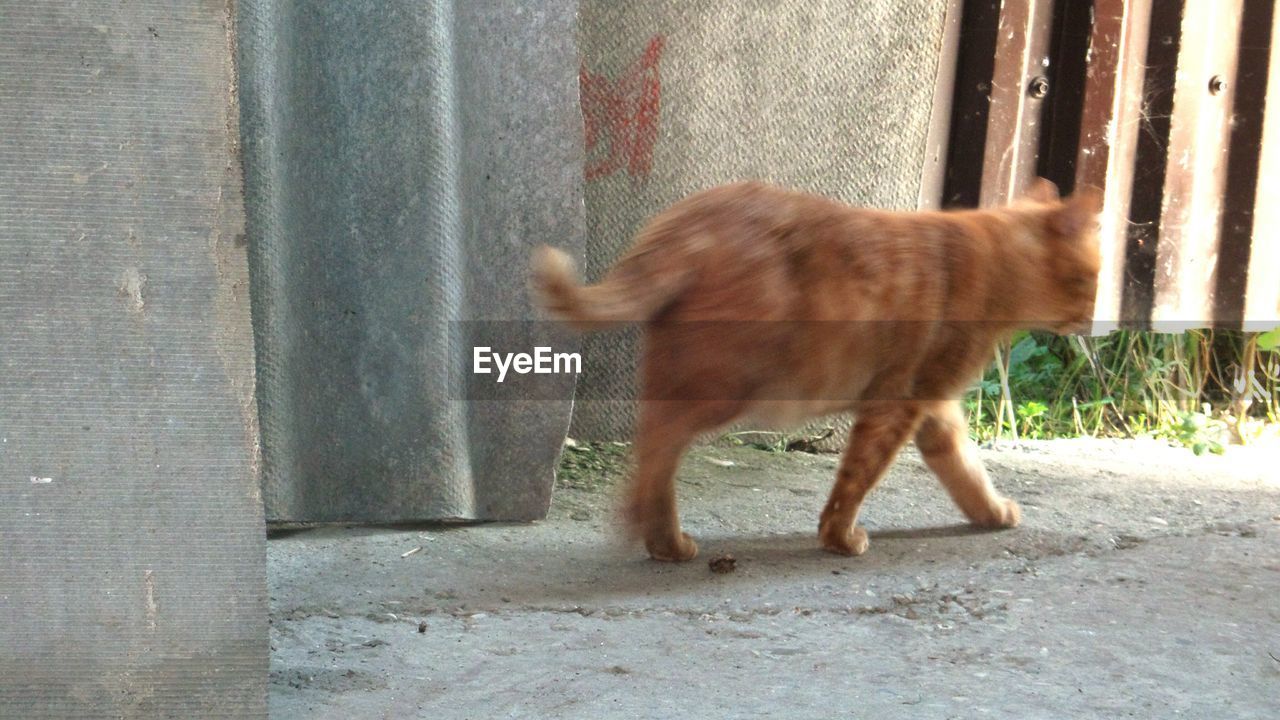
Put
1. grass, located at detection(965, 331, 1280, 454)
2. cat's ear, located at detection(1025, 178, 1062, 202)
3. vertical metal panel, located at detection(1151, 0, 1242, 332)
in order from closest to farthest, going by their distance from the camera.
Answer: cat's ear, located at detection(1025, 178, 1062, 202)
vertical metal panel, located at detection(1151, 0, 1242, 332)
grass, located at detection(965, 331, 1280, 454)

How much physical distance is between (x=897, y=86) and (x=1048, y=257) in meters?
0.88

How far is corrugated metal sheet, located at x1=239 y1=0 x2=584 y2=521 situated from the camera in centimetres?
325

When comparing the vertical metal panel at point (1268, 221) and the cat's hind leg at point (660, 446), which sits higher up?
the vertical metal panel at point (1268, 221)

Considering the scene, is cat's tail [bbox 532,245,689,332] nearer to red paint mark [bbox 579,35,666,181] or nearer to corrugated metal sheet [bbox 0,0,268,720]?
corrugated metal sheet [bbox 0,0,268,720]

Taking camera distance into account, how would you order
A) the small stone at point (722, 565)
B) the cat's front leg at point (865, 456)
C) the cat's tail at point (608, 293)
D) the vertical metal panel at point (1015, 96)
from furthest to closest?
the vertical metal panel at point (1015, 96)
the cat's front leg at point (865, 456)
the small stone at point (722, 565)
the cat's tail at point (608, 293)

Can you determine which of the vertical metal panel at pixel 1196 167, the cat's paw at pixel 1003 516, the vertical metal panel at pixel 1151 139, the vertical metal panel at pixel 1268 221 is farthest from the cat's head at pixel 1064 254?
the vertical metal panel at pixel 1268 221

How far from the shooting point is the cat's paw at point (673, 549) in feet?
10.7

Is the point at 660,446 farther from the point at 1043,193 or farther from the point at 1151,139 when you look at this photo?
the point at 1151,139

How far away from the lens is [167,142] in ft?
6.64

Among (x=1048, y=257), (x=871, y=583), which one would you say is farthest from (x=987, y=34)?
(x=871, y=583)

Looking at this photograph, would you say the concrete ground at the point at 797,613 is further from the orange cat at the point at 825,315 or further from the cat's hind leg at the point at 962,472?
the orange cat at the point at 825,315

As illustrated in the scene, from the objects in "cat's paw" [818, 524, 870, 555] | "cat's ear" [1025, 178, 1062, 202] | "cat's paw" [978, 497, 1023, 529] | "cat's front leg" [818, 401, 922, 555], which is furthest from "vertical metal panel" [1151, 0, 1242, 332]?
"cat's paw" [818, 524, 870, 555]

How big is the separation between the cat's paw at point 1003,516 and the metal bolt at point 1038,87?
5.09ft

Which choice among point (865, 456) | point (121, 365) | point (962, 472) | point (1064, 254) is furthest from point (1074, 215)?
point (121, 365)
